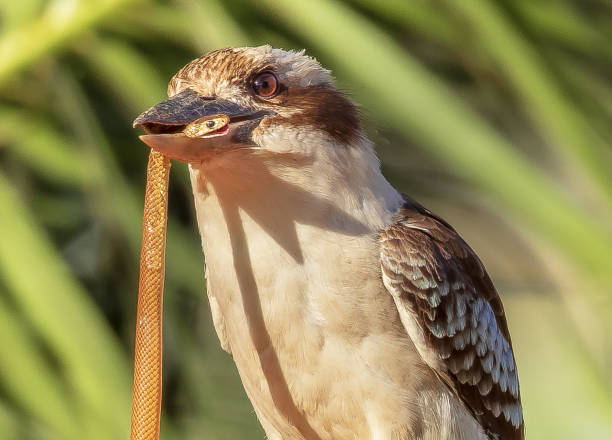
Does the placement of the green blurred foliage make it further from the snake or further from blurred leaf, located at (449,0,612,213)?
the snake

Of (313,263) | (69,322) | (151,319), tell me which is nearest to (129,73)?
(69,322)

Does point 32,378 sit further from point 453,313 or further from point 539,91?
point 539,91

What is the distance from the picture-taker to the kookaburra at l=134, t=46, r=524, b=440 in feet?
6.71

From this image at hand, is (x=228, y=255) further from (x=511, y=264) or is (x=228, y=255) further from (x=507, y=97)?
(x=511, y=264)

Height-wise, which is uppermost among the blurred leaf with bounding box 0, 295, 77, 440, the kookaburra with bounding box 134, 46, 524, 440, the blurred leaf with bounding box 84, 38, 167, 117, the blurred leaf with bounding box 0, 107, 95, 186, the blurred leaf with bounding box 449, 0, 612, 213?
the blurred leaf with bounding box 449, 0, 612, 213

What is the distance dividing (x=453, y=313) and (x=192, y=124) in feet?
2.76

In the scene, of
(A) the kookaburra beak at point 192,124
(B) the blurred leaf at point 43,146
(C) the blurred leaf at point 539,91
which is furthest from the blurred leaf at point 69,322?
(C) the blurred leaf at point 539,91

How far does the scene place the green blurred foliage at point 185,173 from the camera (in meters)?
2.42

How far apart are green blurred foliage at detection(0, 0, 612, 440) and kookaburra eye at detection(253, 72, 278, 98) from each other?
329 mm

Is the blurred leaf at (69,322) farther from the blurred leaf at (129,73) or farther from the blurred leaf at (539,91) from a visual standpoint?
the blurred leaf at (539,91)

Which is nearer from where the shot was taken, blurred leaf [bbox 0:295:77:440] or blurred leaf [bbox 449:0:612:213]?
blurred leaf [bbox 449:0:612:213]

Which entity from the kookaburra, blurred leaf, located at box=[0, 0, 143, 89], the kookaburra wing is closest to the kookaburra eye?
the kookaburra

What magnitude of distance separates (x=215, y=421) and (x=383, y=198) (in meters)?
1.30

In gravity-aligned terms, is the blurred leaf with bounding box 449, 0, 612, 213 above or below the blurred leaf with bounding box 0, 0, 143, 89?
above
